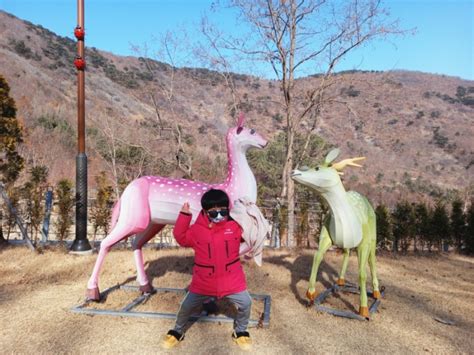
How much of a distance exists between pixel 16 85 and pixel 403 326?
31.9 meters

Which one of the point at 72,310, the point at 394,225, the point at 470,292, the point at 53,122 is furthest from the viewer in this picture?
the point at 53,122

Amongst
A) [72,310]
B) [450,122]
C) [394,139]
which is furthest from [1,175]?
[450,122]

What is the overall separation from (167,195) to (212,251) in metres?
1.11

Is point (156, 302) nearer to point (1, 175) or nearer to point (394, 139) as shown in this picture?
point (1, 175)

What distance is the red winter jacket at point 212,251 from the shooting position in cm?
314

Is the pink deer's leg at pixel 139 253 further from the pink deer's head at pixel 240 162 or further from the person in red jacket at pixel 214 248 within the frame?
the person in red jacket at pixel 214 248

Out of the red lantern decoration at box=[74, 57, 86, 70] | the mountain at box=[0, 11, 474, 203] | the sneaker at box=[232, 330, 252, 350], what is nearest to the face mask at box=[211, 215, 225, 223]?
the sneaker at box=[232, 330, 252, 350]

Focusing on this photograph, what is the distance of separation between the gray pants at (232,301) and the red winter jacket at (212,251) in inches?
2.4

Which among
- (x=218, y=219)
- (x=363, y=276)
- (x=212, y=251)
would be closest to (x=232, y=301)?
(x=212, y=251)

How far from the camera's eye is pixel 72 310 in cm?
396

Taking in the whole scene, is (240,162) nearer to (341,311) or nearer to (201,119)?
(341,311)

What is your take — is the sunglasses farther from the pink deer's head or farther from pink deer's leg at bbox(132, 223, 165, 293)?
pink deer's leg at bbox(132, 223, 165, 293)

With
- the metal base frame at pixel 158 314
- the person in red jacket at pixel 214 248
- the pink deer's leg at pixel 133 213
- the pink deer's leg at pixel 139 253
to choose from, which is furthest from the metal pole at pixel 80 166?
the person in red jacket at pixel 214 248

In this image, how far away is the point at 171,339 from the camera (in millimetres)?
3283
